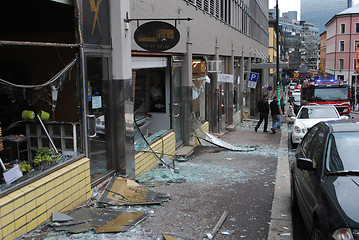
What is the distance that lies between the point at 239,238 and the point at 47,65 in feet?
14.9

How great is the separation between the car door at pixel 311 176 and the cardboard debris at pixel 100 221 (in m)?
2.32

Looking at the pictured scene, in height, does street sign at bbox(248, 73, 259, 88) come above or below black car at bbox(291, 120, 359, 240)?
above

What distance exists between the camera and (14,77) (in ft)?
25.6

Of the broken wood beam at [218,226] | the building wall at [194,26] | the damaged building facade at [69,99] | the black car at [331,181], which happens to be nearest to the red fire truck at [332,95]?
the building wall at [194,26]

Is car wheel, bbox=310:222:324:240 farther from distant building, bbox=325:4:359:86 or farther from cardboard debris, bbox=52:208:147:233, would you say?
distant building, bbox=325:4:359:86

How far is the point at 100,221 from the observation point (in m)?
5.71

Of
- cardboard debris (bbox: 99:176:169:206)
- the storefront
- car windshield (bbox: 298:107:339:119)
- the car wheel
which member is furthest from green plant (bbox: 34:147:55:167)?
car windshield (bbox: 298:107:339:119)

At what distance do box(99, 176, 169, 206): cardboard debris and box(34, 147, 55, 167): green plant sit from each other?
1123mm

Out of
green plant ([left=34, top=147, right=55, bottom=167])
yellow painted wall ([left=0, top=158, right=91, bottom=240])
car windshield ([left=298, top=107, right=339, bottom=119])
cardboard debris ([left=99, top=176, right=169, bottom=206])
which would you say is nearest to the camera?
yellow painted wall ([left=0, top=158, right=91, bottom=240])

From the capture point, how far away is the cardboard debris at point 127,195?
22.1ft

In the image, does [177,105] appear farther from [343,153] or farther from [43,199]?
[343,153]

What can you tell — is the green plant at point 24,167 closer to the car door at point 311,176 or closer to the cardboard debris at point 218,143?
the car door at point 311,176

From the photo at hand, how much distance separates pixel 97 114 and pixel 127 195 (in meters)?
1.61

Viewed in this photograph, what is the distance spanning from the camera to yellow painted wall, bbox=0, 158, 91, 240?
15.7 feet
